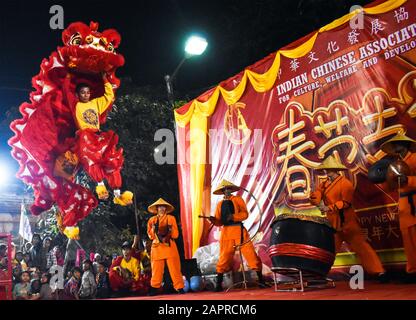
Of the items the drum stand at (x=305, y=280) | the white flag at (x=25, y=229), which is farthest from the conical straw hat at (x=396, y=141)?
the white flag at (x=25, y=229)

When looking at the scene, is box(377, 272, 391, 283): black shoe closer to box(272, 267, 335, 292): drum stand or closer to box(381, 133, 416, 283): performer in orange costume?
box(381, 133, 416, 283): performer in orange costume

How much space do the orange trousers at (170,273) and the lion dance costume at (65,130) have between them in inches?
82.1

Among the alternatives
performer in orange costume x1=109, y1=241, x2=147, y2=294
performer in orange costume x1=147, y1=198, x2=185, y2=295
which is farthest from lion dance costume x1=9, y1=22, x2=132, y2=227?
performer in orange costume x1=147, y1=198, x2=185, y2=295

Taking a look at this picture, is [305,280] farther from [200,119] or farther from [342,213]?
[200,119]

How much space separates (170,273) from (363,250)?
307cm

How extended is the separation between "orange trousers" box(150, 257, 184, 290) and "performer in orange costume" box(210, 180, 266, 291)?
2.25 ft

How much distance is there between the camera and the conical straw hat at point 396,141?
4934 millimetres

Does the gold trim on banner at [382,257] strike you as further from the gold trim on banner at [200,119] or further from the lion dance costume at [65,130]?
the lion dance costume at [65,130]

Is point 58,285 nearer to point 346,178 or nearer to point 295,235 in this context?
point 295,235

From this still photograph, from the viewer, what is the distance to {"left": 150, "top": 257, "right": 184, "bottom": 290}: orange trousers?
6.87 meters

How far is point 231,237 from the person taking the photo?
640cm

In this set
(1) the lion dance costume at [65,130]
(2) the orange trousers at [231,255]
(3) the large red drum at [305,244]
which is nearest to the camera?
(3) the large red drum at [305,244]
